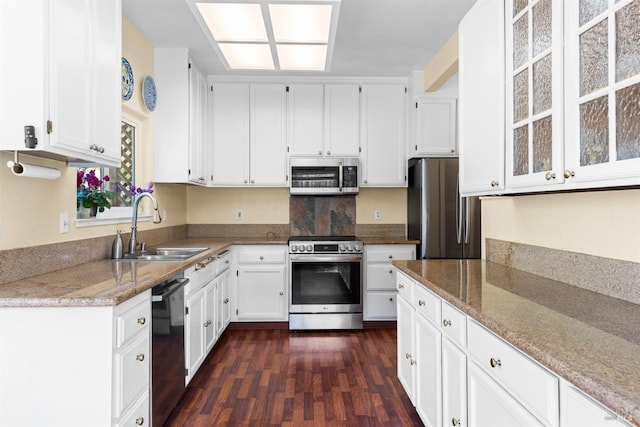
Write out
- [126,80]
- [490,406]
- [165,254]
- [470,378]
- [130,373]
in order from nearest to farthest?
[490,406] → [470,378] → [130,373] → [126,80] → [165,254]

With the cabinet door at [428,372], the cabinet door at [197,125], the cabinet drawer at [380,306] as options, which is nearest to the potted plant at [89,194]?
the cabinet door at [197,125]

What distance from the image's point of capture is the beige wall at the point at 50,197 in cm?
178

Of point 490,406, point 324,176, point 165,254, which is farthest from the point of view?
point 324,176

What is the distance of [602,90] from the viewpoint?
1.20 m

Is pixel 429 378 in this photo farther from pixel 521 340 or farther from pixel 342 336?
pixel 342 336

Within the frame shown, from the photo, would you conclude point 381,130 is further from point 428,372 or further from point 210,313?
point 428,372

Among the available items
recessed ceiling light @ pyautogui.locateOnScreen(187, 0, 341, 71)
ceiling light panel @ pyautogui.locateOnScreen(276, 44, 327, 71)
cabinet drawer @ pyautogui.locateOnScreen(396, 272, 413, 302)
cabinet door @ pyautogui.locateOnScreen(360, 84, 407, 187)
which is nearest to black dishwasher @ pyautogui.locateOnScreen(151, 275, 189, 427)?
cabinet drawer @ pyautogui.locateOnScreen(396, 272, 413, 302)

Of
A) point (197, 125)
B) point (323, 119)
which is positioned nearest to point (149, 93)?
point (197, 125)

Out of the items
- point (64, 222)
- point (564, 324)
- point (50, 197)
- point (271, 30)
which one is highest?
point (271, 30)

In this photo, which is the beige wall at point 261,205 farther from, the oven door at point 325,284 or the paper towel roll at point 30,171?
the paper towel roll at point 30,171

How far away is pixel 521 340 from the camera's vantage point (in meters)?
1.08

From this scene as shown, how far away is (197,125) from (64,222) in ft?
5.97

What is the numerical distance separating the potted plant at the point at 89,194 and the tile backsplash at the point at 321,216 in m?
2.35

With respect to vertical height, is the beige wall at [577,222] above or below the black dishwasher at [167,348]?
above
